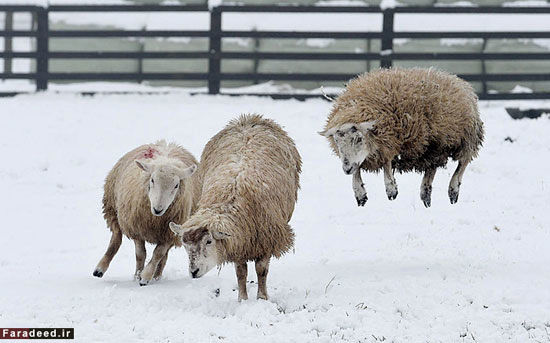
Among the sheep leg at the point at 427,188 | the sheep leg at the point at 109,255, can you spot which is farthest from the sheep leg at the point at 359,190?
the sheep leg at the point at 109,255

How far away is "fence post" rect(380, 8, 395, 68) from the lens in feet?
47.1

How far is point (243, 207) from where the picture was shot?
666 cm

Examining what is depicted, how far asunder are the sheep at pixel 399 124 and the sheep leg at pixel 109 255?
2.18 metres

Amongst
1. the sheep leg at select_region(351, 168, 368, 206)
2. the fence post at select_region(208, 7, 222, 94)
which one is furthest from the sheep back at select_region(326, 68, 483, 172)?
the fence post at select_region(208, 7, 222, 94)

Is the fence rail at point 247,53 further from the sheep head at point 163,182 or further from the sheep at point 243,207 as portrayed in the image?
the sheep head at point 163,182

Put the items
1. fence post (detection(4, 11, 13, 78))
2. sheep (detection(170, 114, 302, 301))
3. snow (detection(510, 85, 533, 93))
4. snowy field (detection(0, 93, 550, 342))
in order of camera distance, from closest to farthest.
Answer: snowy field (detection(0, 93, 550, 342)) → sheep (detection(170, 114, 302, 301)) → fence post (detection(4, 11, 13, 78)) → snow (detection(510, 85, 533, 93))

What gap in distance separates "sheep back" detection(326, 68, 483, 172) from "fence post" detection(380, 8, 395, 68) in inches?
243

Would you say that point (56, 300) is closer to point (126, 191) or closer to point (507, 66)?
point (126, 191)

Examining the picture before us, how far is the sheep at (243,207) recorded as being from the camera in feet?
21.0

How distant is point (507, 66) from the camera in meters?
15.7

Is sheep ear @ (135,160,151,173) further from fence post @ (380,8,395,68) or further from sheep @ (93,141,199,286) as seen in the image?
fence post @ (380,8,395,68)

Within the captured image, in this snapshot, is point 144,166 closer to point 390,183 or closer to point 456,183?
point 390,183

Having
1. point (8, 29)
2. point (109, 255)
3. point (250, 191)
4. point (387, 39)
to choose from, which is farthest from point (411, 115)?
point (8, 29)

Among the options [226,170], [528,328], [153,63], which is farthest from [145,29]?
[528,328]
